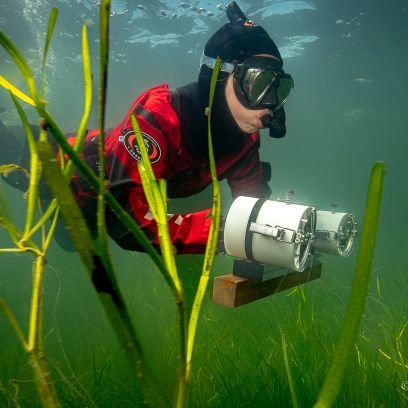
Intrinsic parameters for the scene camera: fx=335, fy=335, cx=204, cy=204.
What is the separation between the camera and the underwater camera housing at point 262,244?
2.30 metres

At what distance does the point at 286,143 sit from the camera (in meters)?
52.8

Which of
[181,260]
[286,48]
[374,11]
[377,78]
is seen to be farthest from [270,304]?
[377,78]

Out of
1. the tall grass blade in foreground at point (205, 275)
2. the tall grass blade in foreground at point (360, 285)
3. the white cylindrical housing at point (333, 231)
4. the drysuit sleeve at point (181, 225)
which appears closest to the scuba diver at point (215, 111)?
the drysuit sleeve at point (181, 225)

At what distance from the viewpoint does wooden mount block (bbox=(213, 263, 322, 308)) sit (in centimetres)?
238

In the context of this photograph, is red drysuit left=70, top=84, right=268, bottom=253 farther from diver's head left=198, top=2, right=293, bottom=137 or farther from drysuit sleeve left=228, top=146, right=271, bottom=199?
diver's head left=198, top=2, right=293, bottom=137

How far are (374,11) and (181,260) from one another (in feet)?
62.5

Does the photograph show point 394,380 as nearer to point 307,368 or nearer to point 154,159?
point 307,368

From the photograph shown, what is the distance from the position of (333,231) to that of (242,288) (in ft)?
3.15

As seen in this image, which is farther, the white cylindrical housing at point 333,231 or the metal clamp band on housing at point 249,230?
the white cylindrical housing at point 333,231

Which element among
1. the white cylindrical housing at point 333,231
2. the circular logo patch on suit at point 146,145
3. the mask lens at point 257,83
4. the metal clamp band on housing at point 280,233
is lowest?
the white cylindrical housing at point 333,231

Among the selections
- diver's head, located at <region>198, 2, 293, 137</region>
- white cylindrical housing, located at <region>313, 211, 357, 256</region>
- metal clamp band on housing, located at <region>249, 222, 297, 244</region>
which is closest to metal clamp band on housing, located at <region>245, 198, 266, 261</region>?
metal clamp band on housing, located at <region>249, 222, 297, 244</region>

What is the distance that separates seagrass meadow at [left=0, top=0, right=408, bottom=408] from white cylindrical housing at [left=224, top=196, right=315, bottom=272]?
0.45 m

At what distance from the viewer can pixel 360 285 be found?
0.55 m

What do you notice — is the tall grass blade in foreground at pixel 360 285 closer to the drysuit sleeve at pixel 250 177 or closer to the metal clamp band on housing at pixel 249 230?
the metal clamp band on housing at pixel 249 230
